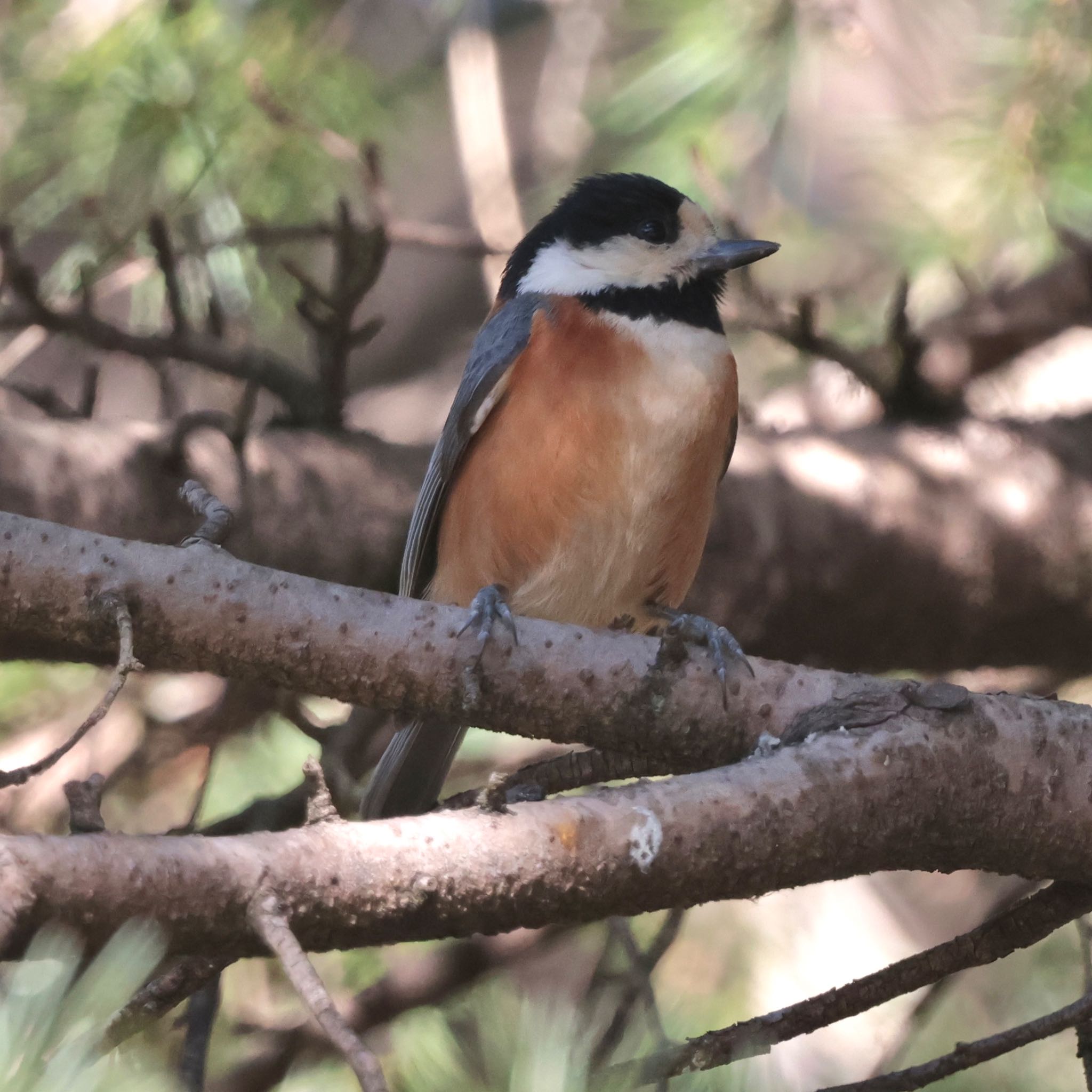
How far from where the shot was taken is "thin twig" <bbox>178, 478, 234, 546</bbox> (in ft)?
6.70

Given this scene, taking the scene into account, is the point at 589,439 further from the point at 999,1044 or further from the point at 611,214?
the point at 999,1044

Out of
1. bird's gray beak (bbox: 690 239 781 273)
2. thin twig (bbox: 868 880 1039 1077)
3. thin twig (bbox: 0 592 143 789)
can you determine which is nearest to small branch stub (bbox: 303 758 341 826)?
thin twig (bbox: 0 592 143 789)

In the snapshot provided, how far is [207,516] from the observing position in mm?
2104

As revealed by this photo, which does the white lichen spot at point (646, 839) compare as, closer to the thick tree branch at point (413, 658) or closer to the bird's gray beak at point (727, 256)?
the thick tree branch at point (413, 658)

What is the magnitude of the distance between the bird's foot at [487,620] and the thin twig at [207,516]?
39cm

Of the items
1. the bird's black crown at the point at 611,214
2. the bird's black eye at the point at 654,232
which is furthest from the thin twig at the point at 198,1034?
the bird's black eye at the point at 654,232

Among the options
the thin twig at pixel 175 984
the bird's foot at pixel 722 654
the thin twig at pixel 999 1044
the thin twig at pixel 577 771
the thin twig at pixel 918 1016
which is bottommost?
the thin twig at pixel 918 1016

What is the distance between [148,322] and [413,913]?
2.93 m

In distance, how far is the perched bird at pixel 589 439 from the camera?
9.62ft

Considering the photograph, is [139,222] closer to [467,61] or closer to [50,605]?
[467,61]

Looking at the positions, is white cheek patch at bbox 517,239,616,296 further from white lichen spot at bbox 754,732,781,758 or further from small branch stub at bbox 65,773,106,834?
small branch stub at bbox 65,773,106,834

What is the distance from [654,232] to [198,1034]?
2090 millimetres

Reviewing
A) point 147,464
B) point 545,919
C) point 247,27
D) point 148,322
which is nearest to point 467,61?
point 247,27

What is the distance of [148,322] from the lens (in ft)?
13.8
